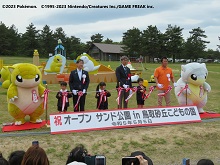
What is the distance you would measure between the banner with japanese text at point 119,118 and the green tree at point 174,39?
3922 cm

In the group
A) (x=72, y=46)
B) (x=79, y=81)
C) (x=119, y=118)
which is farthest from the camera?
(x=72, y=46)

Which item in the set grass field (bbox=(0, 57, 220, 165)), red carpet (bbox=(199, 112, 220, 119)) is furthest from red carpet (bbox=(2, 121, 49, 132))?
red carpet (bbox=(199, 112, 220, 119))

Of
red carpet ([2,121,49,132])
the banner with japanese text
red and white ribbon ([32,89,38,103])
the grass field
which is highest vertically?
red and white ribbon ([32,89,38,103])

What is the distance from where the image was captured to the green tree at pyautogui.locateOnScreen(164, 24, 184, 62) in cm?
4475

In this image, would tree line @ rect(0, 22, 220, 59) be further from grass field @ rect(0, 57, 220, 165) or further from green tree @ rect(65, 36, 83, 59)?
grass field @ rect(0, 57, 220, 165)

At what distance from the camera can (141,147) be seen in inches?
212

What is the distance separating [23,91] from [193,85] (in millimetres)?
4695

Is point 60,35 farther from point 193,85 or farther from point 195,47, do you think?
point 193,85

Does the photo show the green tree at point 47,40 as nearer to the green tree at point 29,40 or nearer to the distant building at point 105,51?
the green tree at point 29,40

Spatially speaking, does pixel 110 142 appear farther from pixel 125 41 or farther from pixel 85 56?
pixel 125 41

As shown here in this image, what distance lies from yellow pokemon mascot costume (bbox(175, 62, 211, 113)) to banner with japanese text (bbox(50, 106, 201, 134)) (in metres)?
0.71

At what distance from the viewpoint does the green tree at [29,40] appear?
4447cm

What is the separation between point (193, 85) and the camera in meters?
7.91

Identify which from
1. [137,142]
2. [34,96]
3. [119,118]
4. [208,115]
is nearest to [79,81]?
[34,96]
